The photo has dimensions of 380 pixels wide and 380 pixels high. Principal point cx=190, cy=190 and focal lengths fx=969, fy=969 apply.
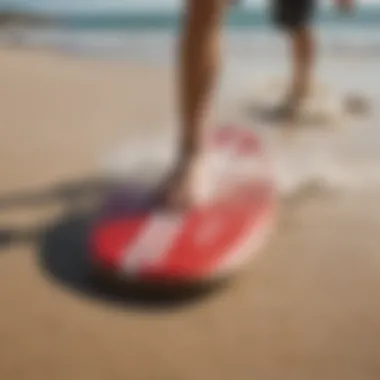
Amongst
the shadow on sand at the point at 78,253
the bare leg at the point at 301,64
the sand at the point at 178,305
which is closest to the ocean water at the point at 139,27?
the bare leg at the point at 301,64

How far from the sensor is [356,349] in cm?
111

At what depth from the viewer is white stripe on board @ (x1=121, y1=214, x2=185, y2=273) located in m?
1.21

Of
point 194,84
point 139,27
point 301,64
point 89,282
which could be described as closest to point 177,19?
point 139,27

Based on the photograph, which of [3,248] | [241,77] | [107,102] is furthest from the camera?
[241,77]

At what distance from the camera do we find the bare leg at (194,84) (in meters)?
1.26

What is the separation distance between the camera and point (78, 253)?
52.6 inches

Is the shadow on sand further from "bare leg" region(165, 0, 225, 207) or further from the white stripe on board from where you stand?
"bare leg" region(165, 0, 225, 207)

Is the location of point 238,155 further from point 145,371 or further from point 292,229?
point 145,371

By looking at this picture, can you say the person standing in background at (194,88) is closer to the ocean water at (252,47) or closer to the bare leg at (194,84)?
the bare leg at (194,84)

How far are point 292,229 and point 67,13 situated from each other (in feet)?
4.44

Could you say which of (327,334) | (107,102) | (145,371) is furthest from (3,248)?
(107,102)

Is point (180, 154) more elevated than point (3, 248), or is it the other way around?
point (180, 154)

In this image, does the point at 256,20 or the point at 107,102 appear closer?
the point at 107,102

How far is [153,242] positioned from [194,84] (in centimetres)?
22
